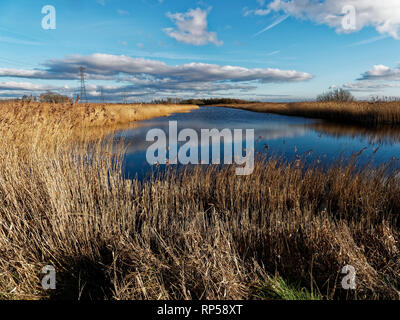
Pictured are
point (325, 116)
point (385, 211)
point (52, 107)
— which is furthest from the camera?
point (325, 116)

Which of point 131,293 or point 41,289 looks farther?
point 41,289

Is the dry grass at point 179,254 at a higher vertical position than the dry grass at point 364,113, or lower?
lower

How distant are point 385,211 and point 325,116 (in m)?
26.1

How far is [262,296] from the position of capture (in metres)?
2.67

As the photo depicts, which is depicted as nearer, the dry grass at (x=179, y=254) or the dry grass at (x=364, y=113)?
the dry grass at (x=179, y=254)

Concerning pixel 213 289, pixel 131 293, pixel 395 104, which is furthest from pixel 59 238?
pixel 395 104

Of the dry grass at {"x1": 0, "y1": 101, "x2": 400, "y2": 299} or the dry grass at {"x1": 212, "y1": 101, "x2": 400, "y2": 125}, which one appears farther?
the dry grass at {"x1": 212, "y1": 101, "x2": 400, "y2": 125}

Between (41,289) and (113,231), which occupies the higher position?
(113,231)

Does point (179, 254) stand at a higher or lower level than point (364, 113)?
lower

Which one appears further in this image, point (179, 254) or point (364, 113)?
point (364, 113)

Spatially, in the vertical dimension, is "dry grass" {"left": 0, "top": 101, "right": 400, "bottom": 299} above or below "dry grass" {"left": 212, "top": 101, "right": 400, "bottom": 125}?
below

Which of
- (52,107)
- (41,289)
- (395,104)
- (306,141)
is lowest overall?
(41,289)
